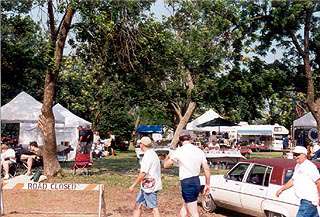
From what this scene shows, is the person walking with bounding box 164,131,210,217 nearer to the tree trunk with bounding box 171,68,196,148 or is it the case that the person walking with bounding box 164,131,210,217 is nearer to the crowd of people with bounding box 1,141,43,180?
the crowd of people with bounding box 1,141,43,180

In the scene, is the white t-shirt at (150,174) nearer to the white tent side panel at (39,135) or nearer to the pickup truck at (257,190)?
the pickup truck at (257,190)

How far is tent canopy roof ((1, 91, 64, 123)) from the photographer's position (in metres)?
24.2

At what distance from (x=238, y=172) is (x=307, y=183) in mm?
2908

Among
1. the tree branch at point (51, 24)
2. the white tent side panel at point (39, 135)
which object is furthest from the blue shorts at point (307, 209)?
the white tent side panel at point (39, 135)

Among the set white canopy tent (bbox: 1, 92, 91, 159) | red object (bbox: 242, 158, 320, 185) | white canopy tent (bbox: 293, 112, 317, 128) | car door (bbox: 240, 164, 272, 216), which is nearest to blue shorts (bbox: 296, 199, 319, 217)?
red object (bbox: 242, 158, 320, 185)

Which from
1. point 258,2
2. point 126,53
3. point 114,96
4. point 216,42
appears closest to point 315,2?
point 258,2

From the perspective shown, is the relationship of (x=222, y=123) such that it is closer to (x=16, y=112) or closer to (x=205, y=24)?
(x=205, y=24)

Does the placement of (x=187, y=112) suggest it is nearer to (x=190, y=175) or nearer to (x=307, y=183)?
(x=190, y=175)

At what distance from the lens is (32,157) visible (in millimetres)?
18688

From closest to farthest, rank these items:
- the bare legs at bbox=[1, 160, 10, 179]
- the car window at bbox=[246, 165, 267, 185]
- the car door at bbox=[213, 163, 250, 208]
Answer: the car window at bbox=[246, 165, 267, 185], the car door at bbox=[213, 163, 250, 208], the bare legs at bbox=[1, 160, 10, 179]

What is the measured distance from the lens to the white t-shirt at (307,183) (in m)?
8.48

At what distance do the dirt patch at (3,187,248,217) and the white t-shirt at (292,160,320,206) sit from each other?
355 cm

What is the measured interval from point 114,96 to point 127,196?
29.3m

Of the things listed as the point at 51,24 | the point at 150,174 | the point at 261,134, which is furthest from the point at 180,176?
the point at 261,134
